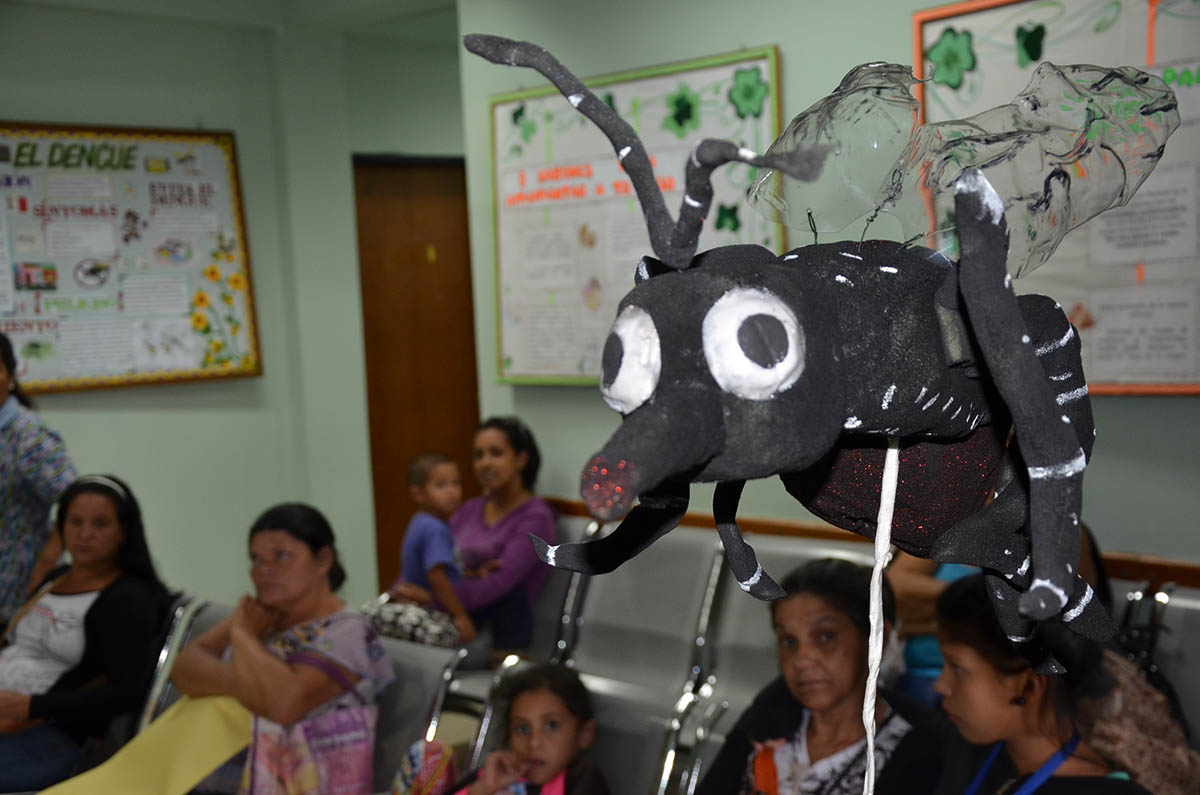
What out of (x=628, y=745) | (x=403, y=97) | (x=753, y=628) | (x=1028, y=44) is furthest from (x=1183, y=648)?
(x=403, y=97)

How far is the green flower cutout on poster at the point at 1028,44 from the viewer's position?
101 inches

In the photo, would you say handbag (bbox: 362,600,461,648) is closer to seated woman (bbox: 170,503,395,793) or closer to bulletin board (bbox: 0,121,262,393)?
seated woman (bbox: 170,503,395,793)

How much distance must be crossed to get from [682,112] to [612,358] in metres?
2.92

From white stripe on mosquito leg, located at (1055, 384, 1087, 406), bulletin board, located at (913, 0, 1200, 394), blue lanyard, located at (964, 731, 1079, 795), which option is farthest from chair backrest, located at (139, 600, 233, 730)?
white stripe on mosquito leg, located at (1055, 384, 1087, 406)

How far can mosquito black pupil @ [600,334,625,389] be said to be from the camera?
1.45ft

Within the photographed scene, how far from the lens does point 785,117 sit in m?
3.08

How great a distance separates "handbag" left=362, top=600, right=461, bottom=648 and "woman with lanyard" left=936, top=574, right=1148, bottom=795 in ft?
5.14

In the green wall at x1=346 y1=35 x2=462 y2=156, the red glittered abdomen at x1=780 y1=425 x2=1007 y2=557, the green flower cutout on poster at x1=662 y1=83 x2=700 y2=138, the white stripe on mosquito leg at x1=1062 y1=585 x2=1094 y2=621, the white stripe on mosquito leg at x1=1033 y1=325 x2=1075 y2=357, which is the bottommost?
the white stripe on mosquito leg at x1=1062 y1=585 x2=1094 y2=621

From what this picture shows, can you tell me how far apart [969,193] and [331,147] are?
4.45 m

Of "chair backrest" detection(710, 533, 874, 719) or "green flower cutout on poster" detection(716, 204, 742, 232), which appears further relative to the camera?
"green flower cutout on poster" detection(716, 204, 742, 232)

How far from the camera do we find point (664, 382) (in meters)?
0.43

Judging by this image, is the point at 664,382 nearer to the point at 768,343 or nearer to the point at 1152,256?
the point at 768,343

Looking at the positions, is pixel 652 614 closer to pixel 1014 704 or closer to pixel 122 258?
pixel 1014 704

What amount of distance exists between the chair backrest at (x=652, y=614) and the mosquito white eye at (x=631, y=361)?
2.24m
